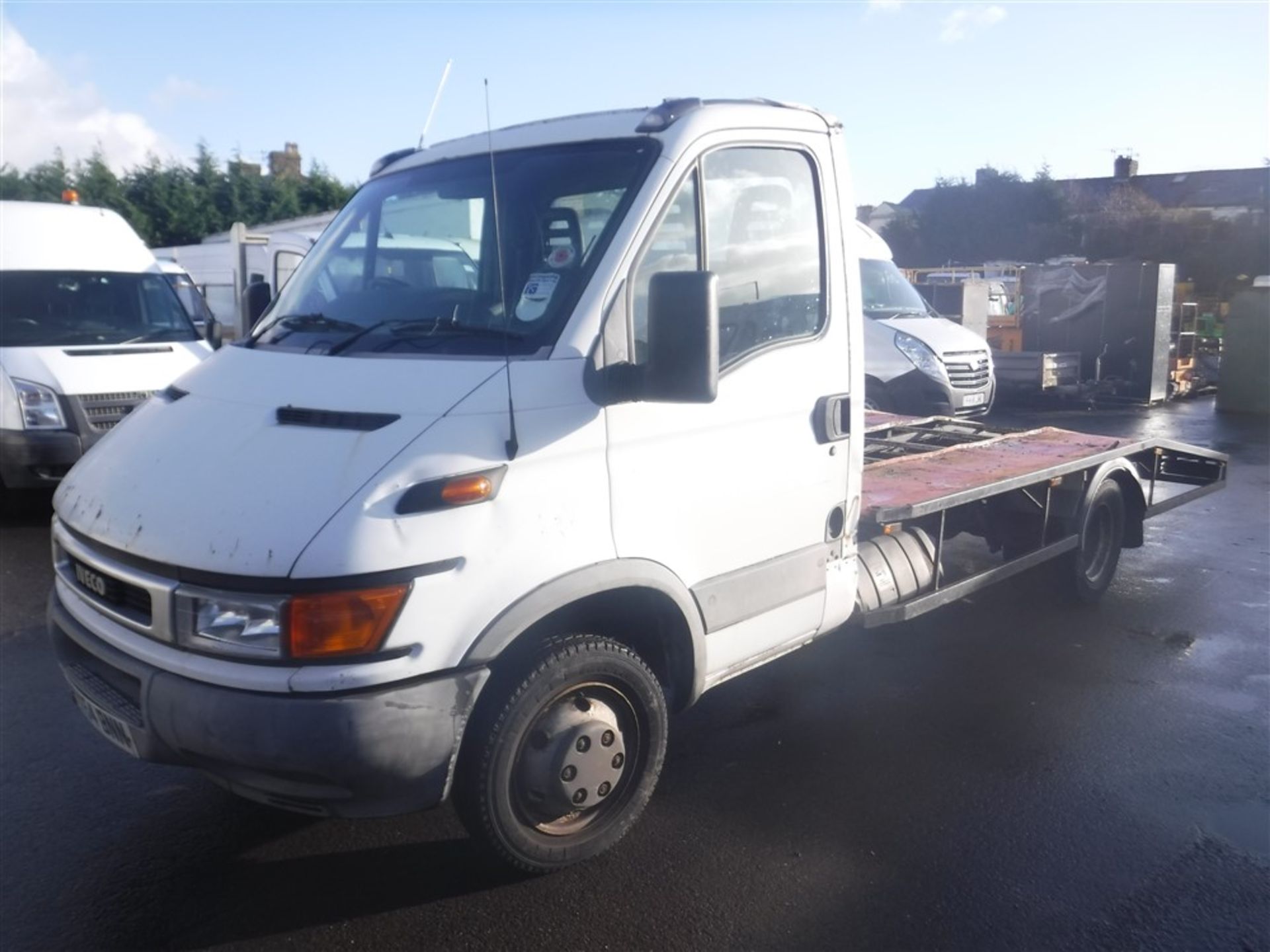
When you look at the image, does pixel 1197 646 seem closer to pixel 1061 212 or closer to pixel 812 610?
pixel 812 610

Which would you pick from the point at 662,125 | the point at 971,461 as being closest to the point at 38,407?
the point at 662,125

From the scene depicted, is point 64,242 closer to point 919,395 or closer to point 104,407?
point 104,407

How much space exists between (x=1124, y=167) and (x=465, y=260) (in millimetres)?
57367

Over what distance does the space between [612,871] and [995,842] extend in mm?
1428

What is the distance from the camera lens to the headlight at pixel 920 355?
456 inches

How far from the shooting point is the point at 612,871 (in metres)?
3.84

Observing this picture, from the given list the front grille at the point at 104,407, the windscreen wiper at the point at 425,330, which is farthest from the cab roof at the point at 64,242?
the windscreen wiper at the point at 425,330

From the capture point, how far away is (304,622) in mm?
3018

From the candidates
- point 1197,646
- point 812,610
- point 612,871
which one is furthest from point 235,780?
point 1197,646

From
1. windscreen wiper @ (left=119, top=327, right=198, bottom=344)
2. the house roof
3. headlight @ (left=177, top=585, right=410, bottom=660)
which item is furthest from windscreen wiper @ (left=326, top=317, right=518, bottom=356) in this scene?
the house roof

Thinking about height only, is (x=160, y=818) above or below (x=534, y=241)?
below

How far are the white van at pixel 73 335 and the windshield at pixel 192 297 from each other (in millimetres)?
179

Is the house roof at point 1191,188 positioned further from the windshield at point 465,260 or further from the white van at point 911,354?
the windshield at point 465,260

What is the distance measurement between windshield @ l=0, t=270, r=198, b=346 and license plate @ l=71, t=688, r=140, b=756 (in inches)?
240
